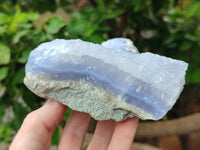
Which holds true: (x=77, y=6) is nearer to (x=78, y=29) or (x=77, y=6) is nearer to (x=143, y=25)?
(x=143, y=25)

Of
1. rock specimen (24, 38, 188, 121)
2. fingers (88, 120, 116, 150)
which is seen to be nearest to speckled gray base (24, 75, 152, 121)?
rock specimen (24, 38, 188, 121)

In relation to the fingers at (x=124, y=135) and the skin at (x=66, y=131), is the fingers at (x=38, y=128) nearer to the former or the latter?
the skin at (x=66, y=131)

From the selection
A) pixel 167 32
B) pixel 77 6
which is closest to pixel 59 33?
pixel 167 32

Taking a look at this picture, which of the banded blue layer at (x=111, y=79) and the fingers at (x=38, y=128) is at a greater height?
the banded blue layer at (x=111, y=79)

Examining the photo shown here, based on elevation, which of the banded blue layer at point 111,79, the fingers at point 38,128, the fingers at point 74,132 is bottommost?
the fingers at point 74,132

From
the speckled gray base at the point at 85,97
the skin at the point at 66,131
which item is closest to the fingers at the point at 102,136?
the skin at the point at 66,131
